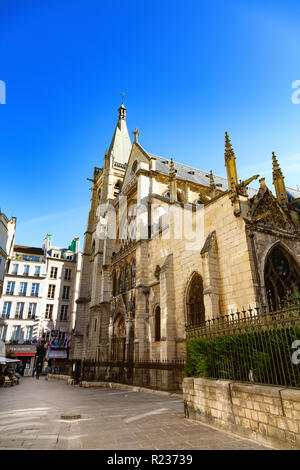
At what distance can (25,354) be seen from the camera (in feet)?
97.7

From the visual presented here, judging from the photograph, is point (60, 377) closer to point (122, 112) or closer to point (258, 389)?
point (258, 389)

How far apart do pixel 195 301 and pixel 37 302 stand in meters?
25.2

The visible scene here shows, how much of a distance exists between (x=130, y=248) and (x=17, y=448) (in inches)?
614

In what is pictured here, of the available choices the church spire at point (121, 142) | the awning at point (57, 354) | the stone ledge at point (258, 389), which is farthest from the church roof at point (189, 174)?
the awning at point (57, 354)

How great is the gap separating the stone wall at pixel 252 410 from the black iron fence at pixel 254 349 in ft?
0.74

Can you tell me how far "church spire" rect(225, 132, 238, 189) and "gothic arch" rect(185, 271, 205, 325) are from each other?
4.27 m

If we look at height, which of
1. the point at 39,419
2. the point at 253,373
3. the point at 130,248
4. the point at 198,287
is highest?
the point at 130,248

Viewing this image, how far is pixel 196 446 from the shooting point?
150 inches

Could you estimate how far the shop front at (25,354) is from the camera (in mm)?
29219

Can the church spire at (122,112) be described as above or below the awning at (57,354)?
above

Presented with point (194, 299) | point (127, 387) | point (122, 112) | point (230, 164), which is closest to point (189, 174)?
point (230, 164)

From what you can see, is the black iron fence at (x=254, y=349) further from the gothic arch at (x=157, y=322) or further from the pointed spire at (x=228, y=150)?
the gothic arch at (x=157, y=322)
